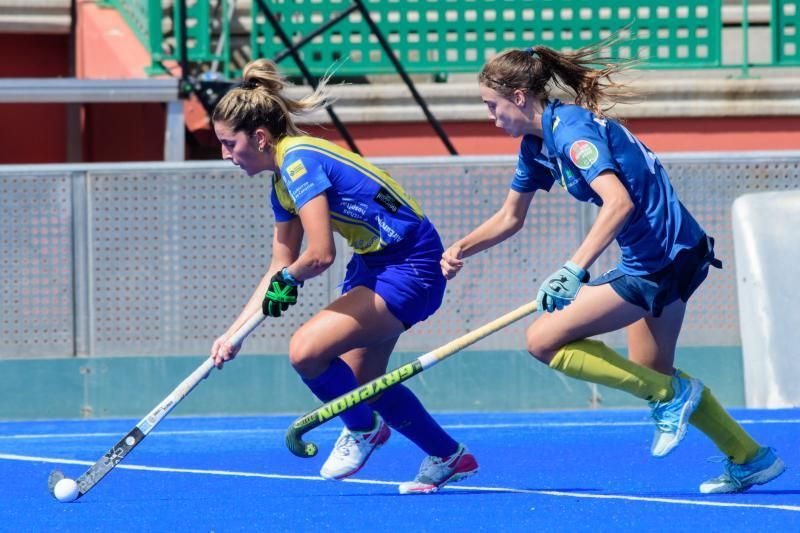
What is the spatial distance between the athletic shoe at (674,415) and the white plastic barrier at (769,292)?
3.44 metres

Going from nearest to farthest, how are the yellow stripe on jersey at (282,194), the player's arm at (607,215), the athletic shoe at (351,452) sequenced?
the player's arm at (607,215)
the yellow stripe on jersey at (282,194)
the athletic shoe at (351,452)

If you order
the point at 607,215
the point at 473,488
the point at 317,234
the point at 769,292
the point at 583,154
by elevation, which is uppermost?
the point at 583,154

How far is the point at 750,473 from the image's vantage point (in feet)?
17.3

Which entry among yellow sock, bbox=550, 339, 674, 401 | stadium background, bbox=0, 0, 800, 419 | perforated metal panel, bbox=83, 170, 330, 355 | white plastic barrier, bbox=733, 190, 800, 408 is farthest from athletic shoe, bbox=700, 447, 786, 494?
perforated metal panel, bbox=83, 170, 330, 355

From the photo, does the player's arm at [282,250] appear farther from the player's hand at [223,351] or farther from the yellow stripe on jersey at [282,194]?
the player's hand at [223,351]

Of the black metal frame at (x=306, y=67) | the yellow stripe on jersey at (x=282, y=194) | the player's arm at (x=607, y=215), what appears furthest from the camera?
the black metal frame at (x=306, y=67)

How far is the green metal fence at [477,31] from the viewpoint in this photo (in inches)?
432

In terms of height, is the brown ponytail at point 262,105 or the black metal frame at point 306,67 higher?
the brown ponytail at point 262,105

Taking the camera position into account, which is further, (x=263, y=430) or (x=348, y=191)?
(x=263, y=430)

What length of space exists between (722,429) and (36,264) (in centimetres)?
500

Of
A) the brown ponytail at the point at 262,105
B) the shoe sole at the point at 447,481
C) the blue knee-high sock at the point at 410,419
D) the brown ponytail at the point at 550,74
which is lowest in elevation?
the shoe sole at the point at 447,481

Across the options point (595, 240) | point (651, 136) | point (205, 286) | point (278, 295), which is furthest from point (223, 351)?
point (651, 136)

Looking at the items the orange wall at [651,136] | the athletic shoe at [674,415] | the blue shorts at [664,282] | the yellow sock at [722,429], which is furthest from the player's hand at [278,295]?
the orange wall at [651,136]

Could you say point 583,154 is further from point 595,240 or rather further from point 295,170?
point 295,170
